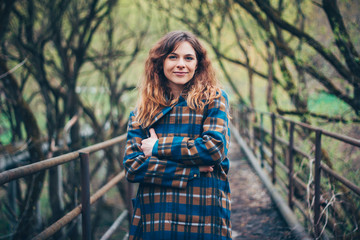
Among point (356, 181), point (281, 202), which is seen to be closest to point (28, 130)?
point (281, 202)

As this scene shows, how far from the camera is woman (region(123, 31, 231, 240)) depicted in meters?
1.77

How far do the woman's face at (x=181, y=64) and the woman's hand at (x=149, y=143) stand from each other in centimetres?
36

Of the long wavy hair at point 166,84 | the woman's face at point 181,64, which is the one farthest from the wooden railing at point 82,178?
the woman's face at point 181,64

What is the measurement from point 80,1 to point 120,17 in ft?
Answer: 10.9

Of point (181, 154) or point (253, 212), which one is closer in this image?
point (181, 154)

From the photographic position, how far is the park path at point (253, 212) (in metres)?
3.65

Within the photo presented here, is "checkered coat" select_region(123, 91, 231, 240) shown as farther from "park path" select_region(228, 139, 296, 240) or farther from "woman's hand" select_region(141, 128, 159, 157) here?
"park path" select_region(228, 139, 296, 240)

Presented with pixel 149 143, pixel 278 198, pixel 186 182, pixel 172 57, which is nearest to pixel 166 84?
pixel 172 57

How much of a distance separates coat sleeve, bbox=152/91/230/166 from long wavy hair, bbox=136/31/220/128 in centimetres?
11

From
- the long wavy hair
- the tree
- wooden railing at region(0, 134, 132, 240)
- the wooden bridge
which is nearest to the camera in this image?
wooden railing at region(0, 134, 132, 240)

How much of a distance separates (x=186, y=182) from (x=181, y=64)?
2.35 ft

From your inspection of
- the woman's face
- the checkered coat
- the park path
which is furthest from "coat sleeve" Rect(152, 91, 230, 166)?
the park path

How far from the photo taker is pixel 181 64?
6.43ft

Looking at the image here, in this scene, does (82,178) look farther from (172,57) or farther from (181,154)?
(172,57)
